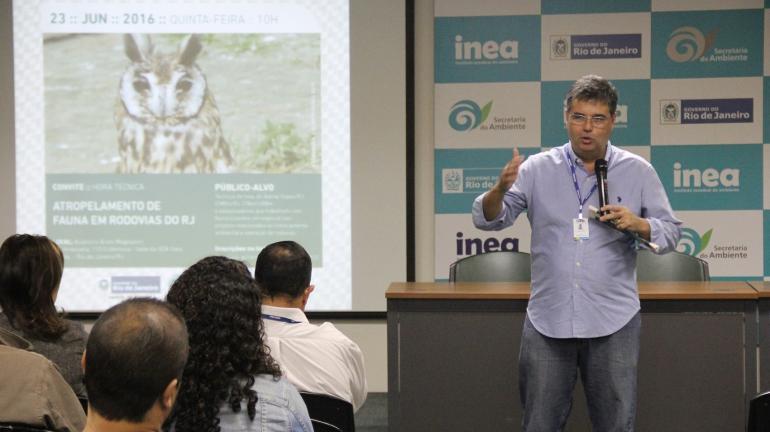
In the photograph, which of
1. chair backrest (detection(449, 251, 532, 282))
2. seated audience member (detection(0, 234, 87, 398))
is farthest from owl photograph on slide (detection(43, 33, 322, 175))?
seated audience member (detection(0, 234, 87, 398))

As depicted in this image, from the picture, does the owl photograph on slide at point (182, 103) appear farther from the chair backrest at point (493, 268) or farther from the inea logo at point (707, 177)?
the inea logo at point (707, 177)

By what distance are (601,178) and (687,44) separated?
2.64 m

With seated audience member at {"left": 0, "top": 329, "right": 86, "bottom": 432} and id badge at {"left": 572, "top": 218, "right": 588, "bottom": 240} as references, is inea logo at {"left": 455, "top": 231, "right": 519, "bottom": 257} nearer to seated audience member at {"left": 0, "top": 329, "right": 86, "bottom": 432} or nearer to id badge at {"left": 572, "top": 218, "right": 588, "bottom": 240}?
id badge at {"left": 572, "top": 218, "right": 588, "bottom": 240}

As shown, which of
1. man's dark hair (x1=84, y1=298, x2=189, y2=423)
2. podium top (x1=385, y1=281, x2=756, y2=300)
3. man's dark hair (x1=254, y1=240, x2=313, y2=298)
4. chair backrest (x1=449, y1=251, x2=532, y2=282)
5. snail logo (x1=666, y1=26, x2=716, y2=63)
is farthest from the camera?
snail logo (x1=666, y1=26, x2=716, y2=63)

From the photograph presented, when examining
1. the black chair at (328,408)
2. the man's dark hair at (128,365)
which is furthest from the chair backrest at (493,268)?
the man's dark hair at (128,365)

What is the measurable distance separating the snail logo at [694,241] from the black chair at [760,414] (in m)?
3.42

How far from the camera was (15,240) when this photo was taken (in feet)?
8.16

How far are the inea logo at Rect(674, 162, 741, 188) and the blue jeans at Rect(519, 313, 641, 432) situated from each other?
8.13 feet

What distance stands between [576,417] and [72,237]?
323 cm

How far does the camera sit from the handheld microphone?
2692 mm

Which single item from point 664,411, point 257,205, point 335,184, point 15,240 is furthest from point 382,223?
point 15,240

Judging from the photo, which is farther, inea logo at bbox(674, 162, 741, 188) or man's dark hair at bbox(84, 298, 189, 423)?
inea logo at bbox(674, 162, 741, 188)

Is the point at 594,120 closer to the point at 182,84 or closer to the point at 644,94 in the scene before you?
the point at 644,94

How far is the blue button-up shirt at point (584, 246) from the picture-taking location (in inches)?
106
